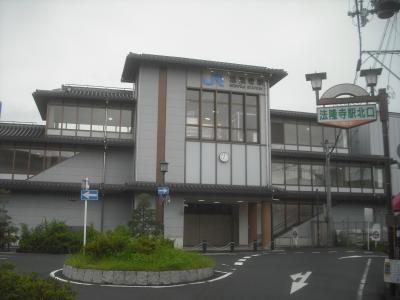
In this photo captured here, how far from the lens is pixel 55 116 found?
2833cm

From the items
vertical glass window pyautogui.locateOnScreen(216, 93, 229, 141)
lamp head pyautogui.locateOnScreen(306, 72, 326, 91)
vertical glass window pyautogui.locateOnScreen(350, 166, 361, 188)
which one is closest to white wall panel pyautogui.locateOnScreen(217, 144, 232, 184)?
vertical glass window pyautogui.locateOnScreen(216, 93, 229, 141)

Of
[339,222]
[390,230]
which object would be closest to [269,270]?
[390,230]

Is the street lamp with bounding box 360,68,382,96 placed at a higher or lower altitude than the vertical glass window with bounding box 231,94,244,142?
lower

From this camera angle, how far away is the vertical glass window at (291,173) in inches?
1385

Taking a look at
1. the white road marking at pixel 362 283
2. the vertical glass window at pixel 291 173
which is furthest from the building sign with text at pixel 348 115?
the vertical glass window at pixel 291 173

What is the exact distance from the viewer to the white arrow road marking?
41.0 ft

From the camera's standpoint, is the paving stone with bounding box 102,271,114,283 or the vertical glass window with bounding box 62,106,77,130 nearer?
the paving stone with bounding box 102,271,114,283

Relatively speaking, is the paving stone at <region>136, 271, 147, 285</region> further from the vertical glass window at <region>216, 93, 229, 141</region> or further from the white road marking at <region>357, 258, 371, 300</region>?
the vertical glass window at <region>216, 93, 229, 141</region>

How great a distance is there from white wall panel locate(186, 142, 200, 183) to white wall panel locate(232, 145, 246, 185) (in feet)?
7.63

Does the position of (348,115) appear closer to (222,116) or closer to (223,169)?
(223,169)

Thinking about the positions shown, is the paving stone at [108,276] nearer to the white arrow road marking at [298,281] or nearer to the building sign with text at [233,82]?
the white arrow road marking at [298,281]

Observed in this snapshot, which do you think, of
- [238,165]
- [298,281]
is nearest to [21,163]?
[238,165]

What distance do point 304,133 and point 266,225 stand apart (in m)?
11.0

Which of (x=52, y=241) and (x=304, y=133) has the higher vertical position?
(x=304, y=133)
